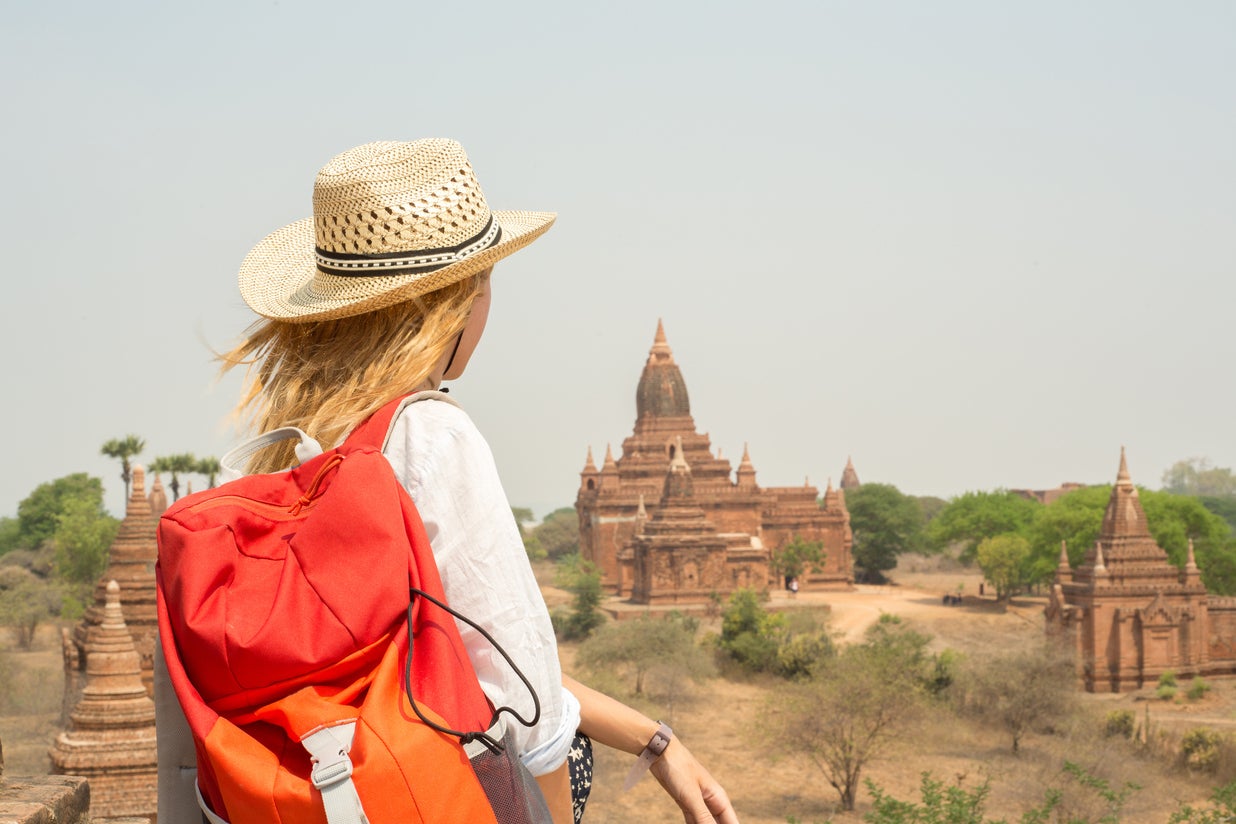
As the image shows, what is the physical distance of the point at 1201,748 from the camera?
67.3ft

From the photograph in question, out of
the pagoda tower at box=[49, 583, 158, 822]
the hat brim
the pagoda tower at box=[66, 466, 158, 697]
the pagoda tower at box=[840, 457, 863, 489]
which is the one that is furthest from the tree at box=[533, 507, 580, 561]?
the hat brim

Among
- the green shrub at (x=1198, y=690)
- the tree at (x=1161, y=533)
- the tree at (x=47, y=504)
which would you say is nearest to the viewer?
the green shrub at (x=1198, y=690)

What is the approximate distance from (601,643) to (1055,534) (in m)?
18.8

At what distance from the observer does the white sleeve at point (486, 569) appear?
1459mm

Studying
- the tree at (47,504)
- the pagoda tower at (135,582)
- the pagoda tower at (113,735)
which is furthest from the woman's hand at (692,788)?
the tree at (47,504)

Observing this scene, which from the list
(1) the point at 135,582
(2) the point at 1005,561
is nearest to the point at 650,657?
(1) the point at 135,582

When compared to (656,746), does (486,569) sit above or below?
above

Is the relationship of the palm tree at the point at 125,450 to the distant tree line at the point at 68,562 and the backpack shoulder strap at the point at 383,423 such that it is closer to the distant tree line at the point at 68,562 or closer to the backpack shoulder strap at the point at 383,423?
the distant tree line at the point at 68,562

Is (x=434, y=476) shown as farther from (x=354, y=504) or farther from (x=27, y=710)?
(x=27, y=710)

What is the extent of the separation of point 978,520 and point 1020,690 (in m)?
24.7

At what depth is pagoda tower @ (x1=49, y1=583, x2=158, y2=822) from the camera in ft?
42.0

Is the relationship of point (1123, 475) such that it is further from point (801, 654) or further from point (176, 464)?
point (176, 464)

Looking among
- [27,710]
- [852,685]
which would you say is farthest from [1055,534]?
[27,710]

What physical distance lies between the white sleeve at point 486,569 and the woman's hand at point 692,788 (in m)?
0.32
